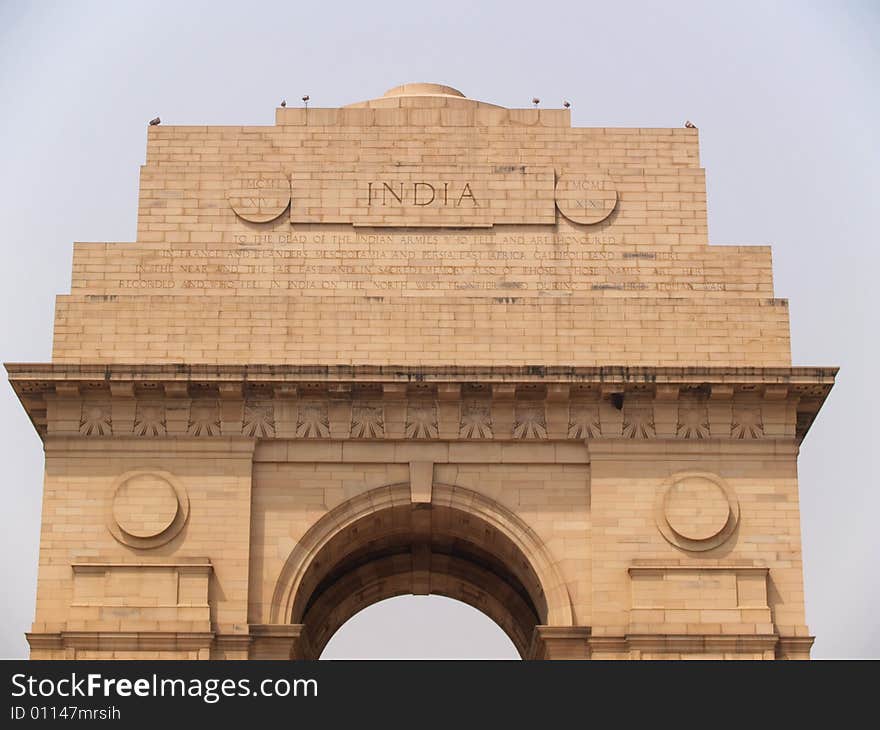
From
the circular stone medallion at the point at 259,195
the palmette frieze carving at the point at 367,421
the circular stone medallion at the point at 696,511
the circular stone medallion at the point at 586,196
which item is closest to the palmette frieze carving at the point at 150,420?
the palmette frieze carving at the point at 367,421

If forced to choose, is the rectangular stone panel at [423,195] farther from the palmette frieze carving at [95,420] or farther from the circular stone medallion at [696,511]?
the circular stone medallion at [696,511]

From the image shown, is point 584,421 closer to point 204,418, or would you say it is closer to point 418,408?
point 418,408

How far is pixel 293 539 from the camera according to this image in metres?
49.4

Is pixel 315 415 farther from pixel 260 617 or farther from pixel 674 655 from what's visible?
pixel 674 655

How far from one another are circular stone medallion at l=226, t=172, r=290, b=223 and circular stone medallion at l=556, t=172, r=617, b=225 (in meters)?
6.05

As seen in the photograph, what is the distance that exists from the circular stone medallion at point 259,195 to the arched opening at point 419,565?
6858 millimetres

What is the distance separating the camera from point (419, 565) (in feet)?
183

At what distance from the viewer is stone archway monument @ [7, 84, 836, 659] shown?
160 feet

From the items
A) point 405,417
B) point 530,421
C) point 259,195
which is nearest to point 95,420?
point 259,195

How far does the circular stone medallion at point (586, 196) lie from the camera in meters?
52.2

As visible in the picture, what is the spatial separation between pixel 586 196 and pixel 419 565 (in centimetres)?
970

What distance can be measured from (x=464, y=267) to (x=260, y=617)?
29.1 ft

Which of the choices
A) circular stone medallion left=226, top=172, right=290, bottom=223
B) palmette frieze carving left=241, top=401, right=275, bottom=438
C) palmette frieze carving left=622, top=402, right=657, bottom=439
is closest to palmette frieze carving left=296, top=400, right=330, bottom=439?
palmette frieze carving left=241, top=401, right=275, bottom=438

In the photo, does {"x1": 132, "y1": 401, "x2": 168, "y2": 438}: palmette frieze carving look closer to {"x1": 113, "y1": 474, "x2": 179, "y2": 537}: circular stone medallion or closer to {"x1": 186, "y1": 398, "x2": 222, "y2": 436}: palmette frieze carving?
{"x1": 186, "y1": 398, "x2": 222, "y2": 436}: palmette frieze carving
